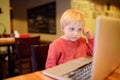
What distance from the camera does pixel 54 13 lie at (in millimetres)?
3980

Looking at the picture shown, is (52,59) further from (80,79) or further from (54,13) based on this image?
(54,13)

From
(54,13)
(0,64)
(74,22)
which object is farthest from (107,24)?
(54,13)

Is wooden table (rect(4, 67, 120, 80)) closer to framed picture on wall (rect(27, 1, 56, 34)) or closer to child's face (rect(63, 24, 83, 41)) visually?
child's face (rect(63, 24, 83, 41))

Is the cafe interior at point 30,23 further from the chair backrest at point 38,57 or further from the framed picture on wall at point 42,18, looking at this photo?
the chair backrest at point 38,57

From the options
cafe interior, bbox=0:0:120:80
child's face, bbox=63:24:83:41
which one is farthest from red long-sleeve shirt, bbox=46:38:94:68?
cafe interior, bbox=0:0:120:80

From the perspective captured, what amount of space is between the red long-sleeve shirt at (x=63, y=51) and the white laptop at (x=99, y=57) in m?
0.22

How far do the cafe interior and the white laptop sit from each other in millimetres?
1452

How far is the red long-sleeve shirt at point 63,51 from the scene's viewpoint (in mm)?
1013

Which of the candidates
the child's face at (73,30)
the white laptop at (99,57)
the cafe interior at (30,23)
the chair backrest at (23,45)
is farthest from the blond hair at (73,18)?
the chair backrest at (23,45)

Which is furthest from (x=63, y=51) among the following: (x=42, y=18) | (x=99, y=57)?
(x=42, y=18)

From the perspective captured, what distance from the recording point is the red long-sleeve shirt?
1013 millimetres

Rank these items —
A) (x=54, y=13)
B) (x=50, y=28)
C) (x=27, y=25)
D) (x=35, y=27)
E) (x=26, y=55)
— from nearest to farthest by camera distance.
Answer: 1. (x=26, y=55)
2. (x=54, y=13)
3. (x=50, y=28)
4. (x=35, y=27)
5. (x=27, y=25)

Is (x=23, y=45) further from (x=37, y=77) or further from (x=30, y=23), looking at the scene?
(x=30, y=23)

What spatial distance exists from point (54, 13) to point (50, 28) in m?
0.45
